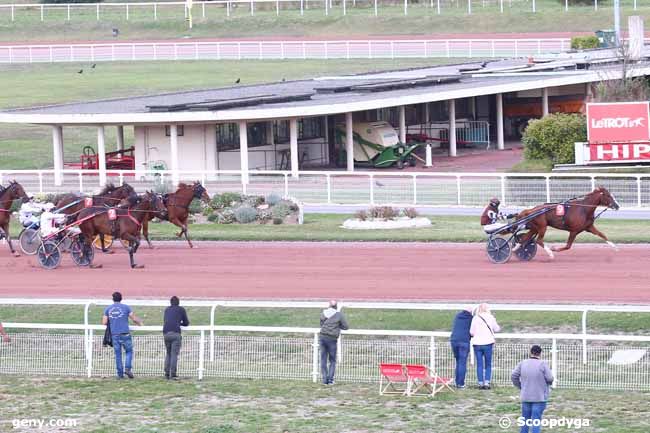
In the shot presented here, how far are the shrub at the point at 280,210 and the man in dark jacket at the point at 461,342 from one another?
46.9 ft

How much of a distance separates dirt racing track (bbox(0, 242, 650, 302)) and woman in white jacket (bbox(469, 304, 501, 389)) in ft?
15.0


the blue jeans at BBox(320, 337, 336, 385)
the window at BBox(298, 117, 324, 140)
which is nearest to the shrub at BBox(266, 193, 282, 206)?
the window at BBox(298, 117, 324, 140)

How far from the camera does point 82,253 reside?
26000 millimetres

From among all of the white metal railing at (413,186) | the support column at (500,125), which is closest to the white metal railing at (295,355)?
the white metal railing at (413,186)

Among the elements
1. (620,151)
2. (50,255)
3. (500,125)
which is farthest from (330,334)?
(500,125)

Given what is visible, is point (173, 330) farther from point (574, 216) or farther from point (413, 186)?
point (413, 186)

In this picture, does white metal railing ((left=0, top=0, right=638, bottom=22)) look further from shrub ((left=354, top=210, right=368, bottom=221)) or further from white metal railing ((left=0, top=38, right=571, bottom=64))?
shrub ((left=354, top=210, right=368, bottom=221))

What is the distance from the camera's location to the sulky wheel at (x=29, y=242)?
27359mm

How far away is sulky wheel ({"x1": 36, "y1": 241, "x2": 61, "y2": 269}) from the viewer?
25.9 meters

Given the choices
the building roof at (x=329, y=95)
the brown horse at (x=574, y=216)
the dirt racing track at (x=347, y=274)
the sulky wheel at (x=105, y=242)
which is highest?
the building roof at (x=329, y=95)

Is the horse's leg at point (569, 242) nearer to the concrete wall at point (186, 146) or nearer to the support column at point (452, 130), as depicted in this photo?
the concrete wall at point (186, 146)

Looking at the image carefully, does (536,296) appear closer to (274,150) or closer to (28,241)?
(28,241)

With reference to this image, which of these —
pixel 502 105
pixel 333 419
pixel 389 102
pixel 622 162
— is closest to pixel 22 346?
pixel 333 419

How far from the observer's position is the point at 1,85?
65750mm
